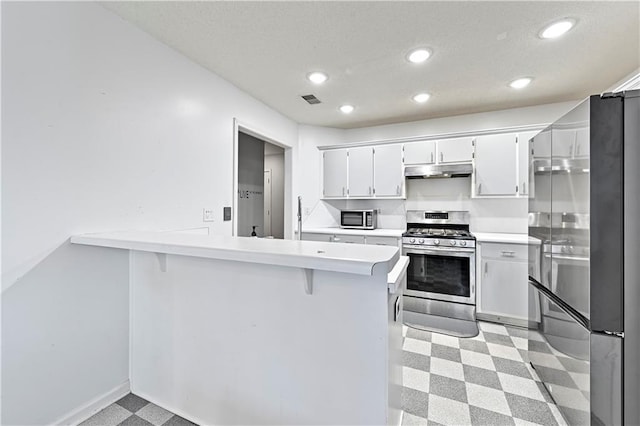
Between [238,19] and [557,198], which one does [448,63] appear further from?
[238,19]

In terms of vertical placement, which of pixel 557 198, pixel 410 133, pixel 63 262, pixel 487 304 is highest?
pixel 410 133

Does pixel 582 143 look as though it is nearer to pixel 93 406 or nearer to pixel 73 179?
pixel 73 179

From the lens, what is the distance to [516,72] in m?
2.53

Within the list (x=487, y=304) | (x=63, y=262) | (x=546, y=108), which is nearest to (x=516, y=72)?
(x=546, y=108)

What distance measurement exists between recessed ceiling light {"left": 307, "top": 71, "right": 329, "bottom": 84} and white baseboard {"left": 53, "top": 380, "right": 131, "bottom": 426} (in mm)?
2790

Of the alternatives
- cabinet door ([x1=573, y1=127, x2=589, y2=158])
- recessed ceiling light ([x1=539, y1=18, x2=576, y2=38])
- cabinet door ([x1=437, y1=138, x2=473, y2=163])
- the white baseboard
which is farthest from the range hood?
the white baseboard

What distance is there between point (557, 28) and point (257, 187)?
144 inches

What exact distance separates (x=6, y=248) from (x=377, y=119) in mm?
3777

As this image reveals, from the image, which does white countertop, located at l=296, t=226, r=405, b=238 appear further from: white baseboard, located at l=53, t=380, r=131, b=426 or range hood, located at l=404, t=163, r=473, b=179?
white baseboard, located at l=53, t=380, r=131, b=426

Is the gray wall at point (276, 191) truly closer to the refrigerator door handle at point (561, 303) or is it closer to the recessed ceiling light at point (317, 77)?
the recessed ceiling light at point (317, 77)

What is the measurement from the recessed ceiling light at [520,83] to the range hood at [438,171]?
→ 90cm

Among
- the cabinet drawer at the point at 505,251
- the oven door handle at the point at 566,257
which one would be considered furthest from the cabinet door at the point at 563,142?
the cabinet drawer at the point at 505,251

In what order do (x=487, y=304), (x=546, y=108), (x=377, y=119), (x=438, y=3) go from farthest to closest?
1. (x=377, y=119)
2. (x=546, y=108)
3. (x=487, y=304)
4. (x=438, y=3)

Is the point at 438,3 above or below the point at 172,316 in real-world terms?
above
